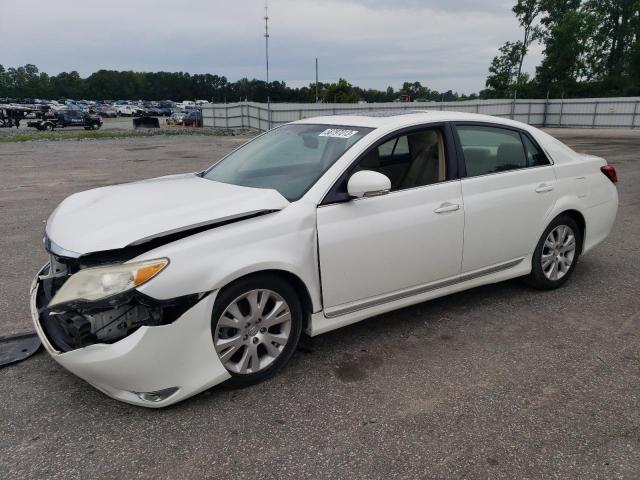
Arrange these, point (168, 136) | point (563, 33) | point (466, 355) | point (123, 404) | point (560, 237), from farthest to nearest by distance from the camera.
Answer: point (563, 33) < point (168, 136) < point (560, 237) < point (466, 355) < point (123, 404)

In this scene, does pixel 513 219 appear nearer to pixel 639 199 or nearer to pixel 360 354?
pixel 360 354

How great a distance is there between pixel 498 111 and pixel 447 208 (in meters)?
31.1

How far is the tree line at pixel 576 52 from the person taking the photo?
5044 cm

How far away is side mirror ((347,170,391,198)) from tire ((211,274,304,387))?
700mm

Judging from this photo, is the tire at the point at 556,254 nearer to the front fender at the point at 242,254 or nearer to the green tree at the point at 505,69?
the front fender at the point at 242,254

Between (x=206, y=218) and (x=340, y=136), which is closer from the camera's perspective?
(x=206, y=218)

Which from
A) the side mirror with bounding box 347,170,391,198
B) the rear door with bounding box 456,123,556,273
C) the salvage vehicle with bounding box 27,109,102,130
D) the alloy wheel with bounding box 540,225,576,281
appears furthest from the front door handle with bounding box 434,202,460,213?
the salvage vehicle with bounding box 27,109,102,130

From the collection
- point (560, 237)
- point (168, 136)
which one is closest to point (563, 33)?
point (168, 136)

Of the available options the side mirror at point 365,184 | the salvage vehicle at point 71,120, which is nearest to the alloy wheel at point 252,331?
the side mirror at point 365,184

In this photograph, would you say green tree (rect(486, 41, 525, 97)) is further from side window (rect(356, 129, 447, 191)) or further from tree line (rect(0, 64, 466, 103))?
tree line (rect(0, 64, 466, 103))

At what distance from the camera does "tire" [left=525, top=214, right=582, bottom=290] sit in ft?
14.5

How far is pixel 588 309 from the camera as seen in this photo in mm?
4207

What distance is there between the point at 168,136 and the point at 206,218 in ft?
91.4

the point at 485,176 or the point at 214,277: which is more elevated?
the point at 485,176
